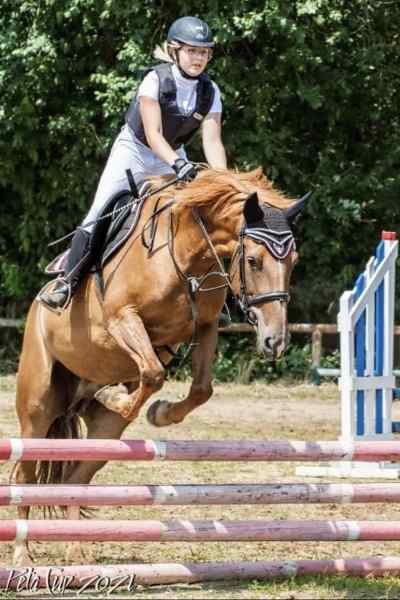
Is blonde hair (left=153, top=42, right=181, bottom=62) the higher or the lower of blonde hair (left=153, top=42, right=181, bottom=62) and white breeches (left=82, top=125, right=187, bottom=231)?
the higher

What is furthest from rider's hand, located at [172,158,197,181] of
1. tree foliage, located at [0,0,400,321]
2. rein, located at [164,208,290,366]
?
tree foliage, located at [0,0,400,321]

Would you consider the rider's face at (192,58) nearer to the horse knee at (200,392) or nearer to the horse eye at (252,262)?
the horse eye at (252,262)

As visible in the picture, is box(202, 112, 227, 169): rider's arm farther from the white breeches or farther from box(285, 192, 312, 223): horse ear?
box(285, 192, 312, 223): horse ear

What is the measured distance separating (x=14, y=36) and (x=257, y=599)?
10925 millimetres

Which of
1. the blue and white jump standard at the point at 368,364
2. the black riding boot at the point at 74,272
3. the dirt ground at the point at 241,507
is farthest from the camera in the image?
the blue and white jump standard at the point at 368,364

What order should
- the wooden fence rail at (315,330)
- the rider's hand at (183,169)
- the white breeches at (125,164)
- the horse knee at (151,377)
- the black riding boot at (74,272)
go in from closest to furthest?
the horse knee at (151,377) → the rider's hand at (183,169) → the black riding boot at (74,272) → the white breeches at (125,164) → the wooden fence rail at (315,330)

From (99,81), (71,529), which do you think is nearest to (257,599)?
(71,529)

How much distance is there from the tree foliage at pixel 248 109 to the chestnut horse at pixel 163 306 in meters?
8.10

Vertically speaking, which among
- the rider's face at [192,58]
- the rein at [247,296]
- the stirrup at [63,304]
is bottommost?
the stirrup at [63,304]

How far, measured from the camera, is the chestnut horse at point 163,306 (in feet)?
18.3

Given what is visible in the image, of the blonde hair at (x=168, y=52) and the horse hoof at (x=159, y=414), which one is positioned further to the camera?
the blonde hair at (x=168, y=52)

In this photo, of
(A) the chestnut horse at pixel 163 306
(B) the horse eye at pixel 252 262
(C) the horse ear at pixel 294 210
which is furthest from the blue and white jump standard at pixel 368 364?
(B) the horse eye at pixel 252 262

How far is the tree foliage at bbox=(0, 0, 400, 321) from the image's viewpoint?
14.6 m

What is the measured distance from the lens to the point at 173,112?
6.51 metres
